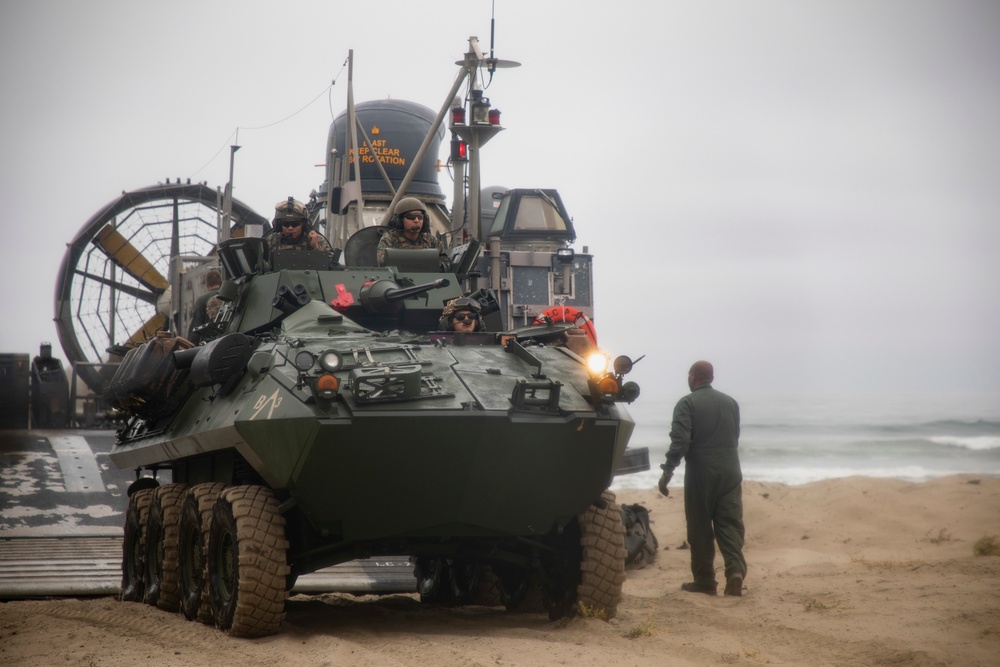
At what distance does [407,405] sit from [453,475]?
50cm

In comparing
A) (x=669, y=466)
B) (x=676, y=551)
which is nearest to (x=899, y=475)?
(x=676, y=551)

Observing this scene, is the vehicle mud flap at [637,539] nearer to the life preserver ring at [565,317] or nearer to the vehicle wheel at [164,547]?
the life preserver ring at [565,317]

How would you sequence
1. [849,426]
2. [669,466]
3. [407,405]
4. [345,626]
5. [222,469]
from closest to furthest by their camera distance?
1. [407,405]
2. [345,626]
3. [222,469]
4. [669,466]
5. [849,426]

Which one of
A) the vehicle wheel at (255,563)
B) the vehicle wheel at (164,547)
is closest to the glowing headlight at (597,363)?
the vehicle wheel at (255,563)

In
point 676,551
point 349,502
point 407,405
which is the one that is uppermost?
point 407,405

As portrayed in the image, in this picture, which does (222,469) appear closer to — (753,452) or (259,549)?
(259,549)

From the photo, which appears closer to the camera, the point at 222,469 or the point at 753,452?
the point at 222,469

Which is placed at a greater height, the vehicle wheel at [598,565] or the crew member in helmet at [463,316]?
the crew member in helmet at [463,316]

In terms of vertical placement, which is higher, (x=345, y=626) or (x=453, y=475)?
(x=453, y=475)

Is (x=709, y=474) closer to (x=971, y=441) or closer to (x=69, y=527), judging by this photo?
(x=69, y=527)

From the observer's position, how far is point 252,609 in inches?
288

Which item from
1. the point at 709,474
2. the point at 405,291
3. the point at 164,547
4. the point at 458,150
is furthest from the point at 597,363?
the point at 458,150

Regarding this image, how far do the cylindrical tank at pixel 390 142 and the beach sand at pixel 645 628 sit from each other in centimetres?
1043

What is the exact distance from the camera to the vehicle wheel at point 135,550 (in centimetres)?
978
